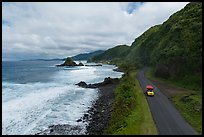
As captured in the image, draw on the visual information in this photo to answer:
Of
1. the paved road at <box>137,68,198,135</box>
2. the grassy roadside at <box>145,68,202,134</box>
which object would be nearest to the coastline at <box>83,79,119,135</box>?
the paved road at <box>137,68,198,135</box>

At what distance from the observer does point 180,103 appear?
112ft

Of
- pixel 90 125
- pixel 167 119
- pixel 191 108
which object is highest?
pixel 191 108

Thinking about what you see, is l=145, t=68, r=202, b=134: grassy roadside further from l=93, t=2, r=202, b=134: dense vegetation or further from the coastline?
the coastline

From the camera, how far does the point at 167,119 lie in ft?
88.9

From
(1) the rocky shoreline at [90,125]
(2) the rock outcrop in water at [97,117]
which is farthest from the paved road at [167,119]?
(1) the rocky shoreline at [90,125]

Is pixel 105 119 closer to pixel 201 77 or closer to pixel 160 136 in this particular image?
pixel 160 136

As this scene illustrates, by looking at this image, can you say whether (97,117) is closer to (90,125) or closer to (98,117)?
(98,117)

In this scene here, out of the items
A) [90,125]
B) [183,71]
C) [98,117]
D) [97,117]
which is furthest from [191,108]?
[183,71]

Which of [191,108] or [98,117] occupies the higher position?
[191,108]

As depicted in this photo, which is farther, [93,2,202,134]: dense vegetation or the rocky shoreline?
[93,2,202,134]: dense vegetation

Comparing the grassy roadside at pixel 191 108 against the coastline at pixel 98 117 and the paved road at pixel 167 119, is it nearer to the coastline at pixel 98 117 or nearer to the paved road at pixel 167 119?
the paved road at pixel 167 119

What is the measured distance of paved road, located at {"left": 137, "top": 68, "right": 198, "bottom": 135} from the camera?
2372 cm

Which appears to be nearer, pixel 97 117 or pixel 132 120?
pixel 132 120

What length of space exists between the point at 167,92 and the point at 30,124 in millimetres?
25953
